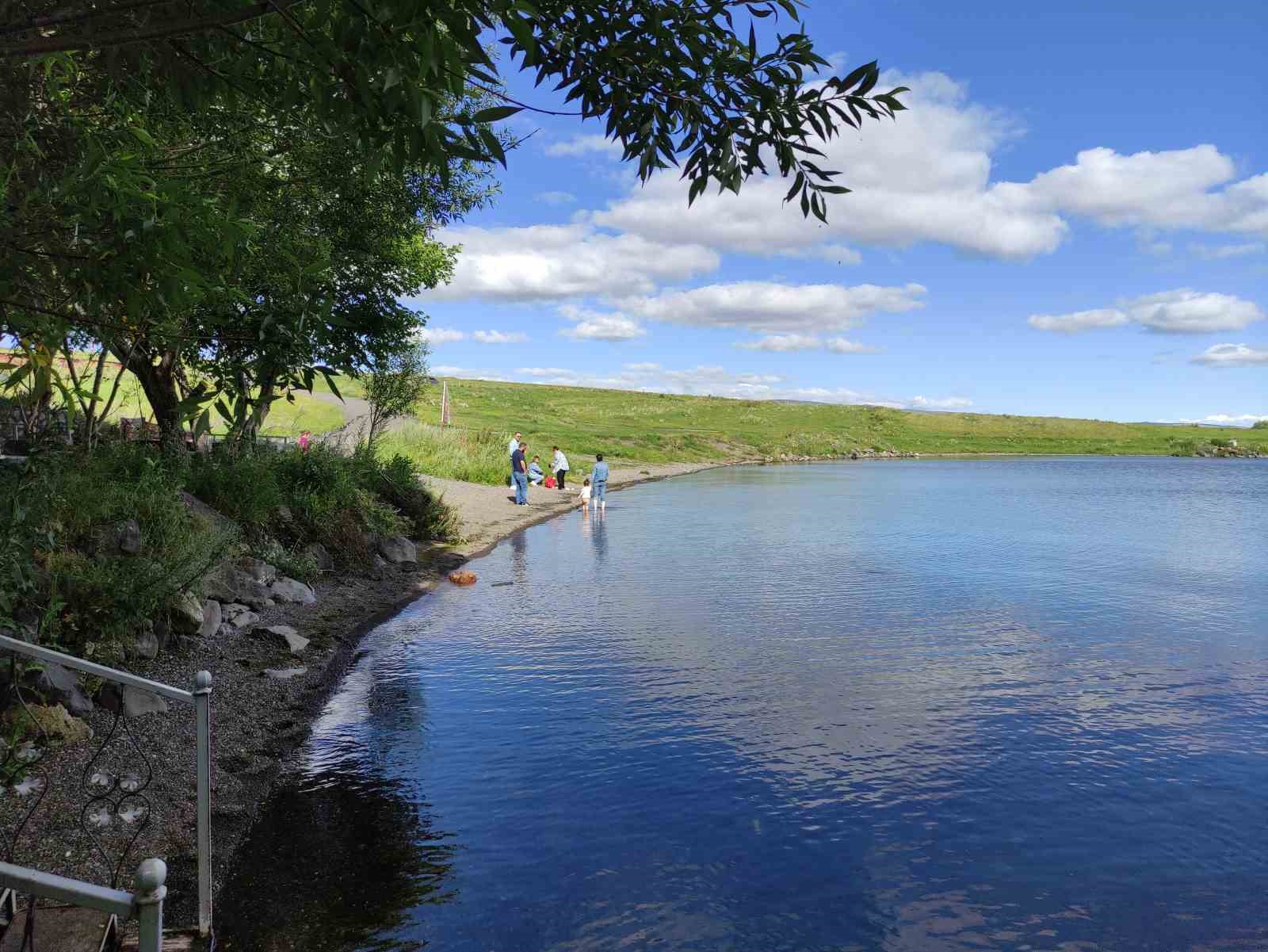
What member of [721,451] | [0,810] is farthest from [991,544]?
[721,451]

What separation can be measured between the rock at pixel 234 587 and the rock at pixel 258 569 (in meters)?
0.12

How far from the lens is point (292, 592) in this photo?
15773 mm

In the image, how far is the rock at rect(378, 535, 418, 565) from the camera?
67.8 feet

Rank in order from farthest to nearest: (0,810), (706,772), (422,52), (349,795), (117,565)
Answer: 1. (117,565)
2. (706,772)
3. (349,795)
4. (0,810)
5. (422,52)

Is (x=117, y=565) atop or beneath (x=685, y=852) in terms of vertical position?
atop

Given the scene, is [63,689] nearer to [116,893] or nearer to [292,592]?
[116,893]

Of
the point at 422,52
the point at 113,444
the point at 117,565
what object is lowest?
the point at 117,565

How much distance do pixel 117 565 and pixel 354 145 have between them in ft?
24.7

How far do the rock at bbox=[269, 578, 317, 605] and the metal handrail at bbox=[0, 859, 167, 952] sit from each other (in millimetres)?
12819

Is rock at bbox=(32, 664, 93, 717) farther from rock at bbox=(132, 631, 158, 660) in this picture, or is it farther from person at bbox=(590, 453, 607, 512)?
person at bbox=(590, 453, 607, 512)

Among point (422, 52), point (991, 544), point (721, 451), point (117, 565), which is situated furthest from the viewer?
point (721, 451)

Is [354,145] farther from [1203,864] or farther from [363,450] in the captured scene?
[363,450]

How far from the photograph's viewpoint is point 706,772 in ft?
30.7

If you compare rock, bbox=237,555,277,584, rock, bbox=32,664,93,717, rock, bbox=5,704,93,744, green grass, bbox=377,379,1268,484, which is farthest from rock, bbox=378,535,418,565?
green grass, bbox=377,379,1268,484
